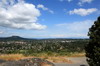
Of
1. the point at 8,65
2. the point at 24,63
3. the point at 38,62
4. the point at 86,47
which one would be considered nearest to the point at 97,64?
the point at 86,47

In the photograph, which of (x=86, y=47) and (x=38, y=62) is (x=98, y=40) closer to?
(x=86, y=47)

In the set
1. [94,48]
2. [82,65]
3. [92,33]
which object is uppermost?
[92,33]

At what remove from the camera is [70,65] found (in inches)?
712

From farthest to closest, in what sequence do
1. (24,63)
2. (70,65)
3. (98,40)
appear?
(70,65) < (24,63) < (98,40)

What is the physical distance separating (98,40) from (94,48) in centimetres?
64

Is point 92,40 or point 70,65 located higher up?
point 92,40

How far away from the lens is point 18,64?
48.0ft

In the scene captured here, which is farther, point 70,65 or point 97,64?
point 70,65

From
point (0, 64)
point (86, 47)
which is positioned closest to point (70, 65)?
point (86, 47)

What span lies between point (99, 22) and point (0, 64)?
25.6 ft

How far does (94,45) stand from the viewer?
14102 millimetres

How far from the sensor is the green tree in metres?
13.8

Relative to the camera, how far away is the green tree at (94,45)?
1379 cm

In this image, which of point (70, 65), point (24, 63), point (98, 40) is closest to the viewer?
point (98, 40)
